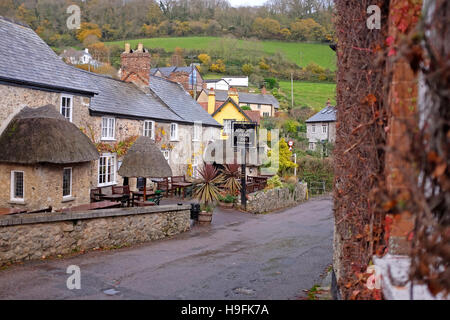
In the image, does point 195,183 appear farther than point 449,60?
Yes

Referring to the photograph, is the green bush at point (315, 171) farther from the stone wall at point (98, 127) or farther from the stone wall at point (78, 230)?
the stone wall at point (78, 230)

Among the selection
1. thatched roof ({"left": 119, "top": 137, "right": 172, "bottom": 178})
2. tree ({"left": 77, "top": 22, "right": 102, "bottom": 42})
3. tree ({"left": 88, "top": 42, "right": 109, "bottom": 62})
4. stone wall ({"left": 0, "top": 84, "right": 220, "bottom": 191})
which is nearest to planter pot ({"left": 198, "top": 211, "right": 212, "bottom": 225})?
thatched roof ({"left": 119, "top": 137, "right": 172, "bottom": 178})

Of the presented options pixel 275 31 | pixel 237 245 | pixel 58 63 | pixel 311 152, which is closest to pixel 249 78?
pixel 275 31

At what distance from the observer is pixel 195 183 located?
18547mm

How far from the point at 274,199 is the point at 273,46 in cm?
7483

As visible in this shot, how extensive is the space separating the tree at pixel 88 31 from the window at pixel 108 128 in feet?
218

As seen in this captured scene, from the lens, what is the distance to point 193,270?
9.59 meters

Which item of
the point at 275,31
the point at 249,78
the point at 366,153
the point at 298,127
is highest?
the point at 275,31

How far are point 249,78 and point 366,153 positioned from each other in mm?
78754

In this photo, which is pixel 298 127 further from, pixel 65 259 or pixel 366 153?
pixel 366 153

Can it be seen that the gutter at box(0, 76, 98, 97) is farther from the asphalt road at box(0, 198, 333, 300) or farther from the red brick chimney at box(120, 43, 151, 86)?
the red brick chimney at box(120, 43, 151, 86)

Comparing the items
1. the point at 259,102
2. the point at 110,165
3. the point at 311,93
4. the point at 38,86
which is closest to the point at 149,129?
the point at 110,165

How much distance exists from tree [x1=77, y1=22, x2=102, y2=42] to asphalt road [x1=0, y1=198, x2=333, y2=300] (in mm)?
76596
